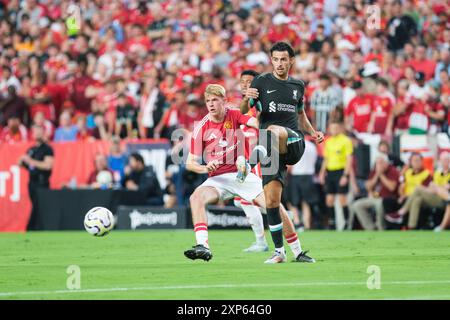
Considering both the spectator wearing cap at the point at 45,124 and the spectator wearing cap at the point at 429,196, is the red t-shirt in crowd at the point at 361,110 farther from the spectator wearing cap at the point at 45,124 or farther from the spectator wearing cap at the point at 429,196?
the spectator wearing cap at the point at 45,124

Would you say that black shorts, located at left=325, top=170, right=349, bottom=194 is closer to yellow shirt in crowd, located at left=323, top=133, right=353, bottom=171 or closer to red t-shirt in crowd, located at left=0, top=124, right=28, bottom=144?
yellow shirt in crowd, located at left=323, top=133, right=353, bottom=171

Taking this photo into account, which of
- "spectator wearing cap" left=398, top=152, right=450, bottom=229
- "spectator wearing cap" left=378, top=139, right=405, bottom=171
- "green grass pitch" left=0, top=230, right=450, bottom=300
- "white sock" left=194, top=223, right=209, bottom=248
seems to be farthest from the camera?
"spectator wearing cap" left=378, top=139, right=405, bottom=171

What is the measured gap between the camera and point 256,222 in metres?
16.0

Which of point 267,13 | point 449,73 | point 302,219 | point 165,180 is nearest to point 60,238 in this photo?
point 165,180

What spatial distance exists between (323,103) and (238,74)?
2.79 meters

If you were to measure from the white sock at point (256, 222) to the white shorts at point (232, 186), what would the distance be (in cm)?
143

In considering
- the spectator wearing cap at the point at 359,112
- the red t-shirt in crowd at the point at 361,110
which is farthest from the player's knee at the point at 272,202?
the red t-shirt in crowd at the point at 361,110

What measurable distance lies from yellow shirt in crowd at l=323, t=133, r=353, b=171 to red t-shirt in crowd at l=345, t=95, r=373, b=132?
1050 mm

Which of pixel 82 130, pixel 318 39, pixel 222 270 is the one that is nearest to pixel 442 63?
pixel 318 39

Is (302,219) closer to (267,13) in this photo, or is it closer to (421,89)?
(421,89)

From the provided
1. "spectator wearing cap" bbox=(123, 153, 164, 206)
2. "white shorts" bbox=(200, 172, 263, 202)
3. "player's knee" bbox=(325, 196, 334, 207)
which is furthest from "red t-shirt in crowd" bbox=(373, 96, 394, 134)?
"white shorts" bbox=(200, 172, 263, 202)

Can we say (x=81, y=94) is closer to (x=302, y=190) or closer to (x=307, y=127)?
(x=302, y=190)

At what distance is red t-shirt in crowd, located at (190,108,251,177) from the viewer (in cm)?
1352
